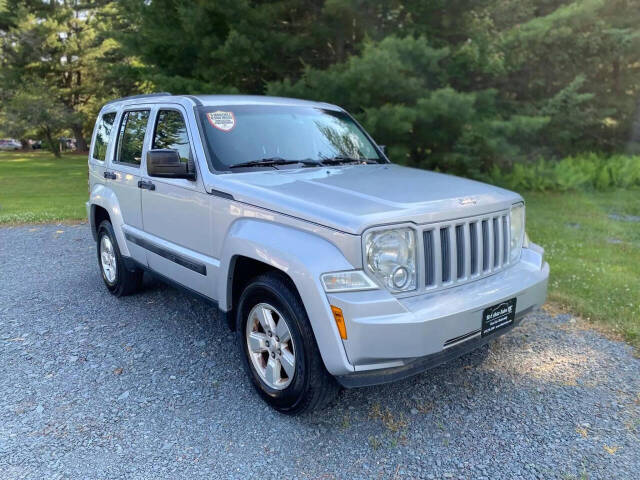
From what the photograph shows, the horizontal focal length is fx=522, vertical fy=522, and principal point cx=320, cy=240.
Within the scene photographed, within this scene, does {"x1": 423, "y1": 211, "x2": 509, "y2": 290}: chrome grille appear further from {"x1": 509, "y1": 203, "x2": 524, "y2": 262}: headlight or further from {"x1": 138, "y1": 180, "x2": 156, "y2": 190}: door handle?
{"x1": 138, "y1": 180, "x2": 156, "y2": 190}: door handle

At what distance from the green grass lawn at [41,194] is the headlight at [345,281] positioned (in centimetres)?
968

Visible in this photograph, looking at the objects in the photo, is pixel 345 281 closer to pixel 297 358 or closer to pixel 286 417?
pixel 297 358

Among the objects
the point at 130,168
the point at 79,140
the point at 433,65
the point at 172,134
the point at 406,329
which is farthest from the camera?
the point at 79,140

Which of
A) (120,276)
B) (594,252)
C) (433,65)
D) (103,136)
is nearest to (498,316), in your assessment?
(120,276)

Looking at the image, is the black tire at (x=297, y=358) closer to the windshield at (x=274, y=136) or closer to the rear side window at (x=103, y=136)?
the windshield at (x=274, y=136)

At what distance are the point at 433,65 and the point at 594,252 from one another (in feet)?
17.6

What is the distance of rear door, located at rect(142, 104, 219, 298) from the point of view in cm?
376

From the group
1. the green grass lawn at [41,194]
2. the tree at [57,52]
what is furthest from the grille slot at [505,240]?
the tree at [57,52]

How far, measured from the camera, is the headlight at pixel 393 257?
9.05 ft

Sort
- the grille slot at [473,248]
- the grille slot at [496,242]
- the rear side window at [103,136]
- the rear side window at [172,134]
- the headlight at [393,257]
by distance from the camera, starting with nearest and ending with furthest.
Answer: the headlight at [393,257]
the grille slot at [473,248]
the grille slot at [496,242]
the rear side window at [172,134]
the rear side window at [103,136]

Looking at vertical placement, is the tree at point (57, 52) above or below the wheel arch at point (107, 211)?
above

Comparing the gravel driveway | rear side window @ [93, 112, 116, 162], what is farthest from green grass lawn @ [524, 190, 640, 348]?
rear side window @ [93, 112, 116, 162]

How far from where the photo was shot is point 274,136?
4.11 m

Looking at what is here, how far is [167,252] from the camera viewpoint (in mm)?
4211
